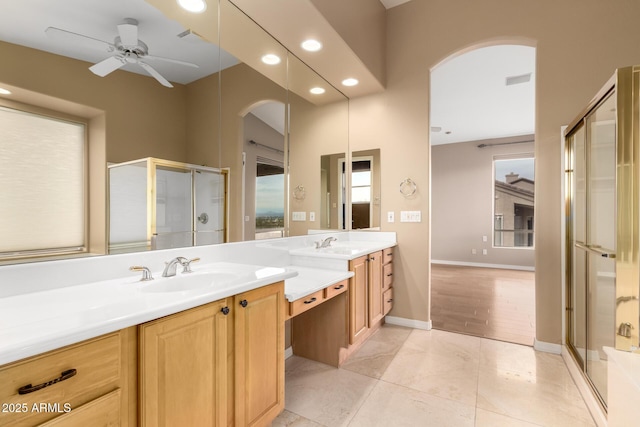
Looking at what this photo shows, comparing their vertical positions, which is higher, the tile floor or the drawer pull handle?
the drawer pull handle

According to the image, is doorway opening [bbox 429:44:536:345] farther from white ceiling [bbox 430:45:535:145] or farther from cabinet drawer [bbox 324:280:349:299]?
cabinet drawer [bbox 324:280:349:299]

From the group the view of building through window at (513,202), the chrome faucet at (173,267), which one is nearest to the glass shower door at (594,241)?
the chrome faucet at (173,267)

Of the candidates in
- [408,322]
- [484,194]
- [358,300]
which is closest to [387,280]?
[408,322]

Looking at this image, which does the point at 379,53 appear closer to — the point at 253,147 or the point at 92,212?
the point at 253,147

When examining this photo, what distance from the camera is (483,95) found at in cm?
448

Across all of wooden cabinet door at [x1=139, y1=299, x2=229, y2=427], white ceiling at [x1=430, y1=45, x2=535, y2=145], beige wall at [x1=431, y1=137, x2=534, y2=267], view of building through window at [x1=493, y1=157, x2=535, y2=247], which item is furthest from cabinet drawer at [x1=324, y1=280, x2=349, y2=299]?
view of building through window at [x1=493, y1=157, x2=535, y2=247]

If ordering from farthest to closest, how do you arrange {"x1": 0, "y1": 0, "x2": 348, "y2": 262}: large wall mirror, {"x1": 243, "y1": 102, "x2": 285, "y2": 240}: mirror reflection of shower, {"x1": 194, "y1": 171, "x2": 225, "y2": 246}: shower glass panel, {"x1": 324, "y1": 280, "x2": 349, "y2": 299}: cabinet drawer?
{"x1": 243, "y1": 102, "x2": 285, "y2": 240}: mirror reflection of shower, {"x1": 324, "y1": 280, "x2": 349, "y2": 299}: cabinet drawer, {"x1": 194, "y1": 171, "x2": 225, "y2": 246}: shower glass panel, {"x1": 0, "y1": 0, "x2": 348, "y2": 262}: large wall mirror

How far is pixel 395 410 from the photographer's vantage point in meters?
1.75

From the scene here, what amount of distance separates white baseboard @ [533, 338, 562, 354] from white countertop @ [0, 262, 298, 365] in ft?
8.23

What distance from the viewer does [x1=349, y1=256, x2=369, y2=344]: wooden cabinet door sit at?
226 centimetres

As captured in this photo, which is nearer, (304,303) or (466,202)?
(304,303)

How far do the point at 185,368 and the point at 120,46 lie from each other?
56.0 inches

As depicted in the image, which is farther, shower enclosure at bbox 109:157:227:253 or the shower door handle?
the shower door handle

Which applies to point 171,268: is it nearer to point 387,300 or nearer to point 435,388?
point 435,388
